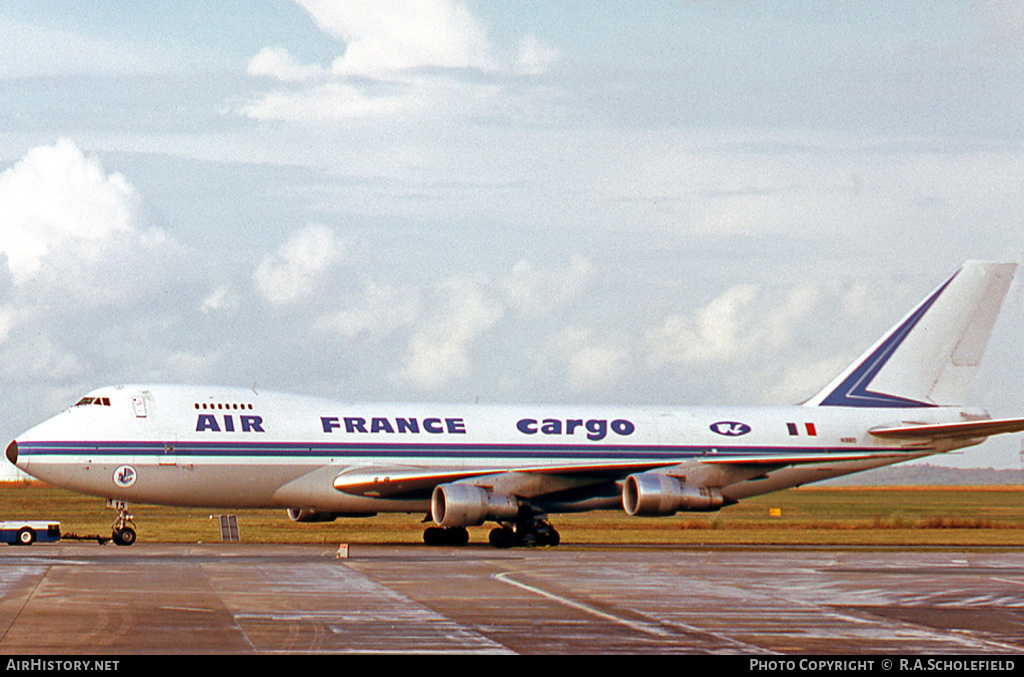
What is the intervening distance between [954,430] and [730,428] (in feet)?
26.1

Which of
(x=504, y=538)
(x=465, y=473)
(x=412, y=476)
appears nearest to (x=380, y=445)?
(x=412, y=476)

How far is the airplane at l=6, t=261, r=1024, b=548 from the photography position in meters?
40.0

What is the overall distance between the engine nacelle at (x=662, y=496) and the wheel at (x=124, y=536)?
15.2m

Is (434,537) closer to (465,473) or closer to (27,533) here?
(465,473)

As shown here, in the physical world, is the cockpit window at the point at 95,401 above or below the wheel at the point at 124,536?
above

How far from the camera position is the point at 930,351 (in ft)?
165

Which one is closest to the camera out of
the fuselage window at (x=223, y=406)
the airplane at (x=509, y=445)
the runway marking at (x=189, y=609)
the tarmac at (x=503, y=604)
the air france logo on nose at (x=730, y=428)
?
the tarmac at (x=503, y=604)

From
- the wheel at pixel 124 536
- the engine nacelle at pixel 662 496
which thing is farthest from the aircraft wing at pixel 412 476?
the wheel at pixel 124 536

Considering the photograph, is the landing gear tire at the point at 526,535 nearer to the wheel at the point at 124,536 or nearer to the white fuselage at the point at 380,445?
the white fuselage at the point at 380,445

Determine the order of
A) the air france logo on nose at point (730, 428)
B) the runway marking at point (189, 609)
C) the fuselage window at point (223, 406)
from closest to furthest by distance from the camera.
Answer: the runway marking at point (189, 609) < the fuselage window at point (223, 406) < the air france logo on nose at point (730, 428)

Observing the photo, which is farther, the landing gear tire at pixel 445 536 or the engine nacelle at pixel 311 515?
the engine nacelle at pixel 311 515

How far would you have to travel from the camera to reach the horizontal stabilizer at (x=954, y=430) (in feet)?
149
